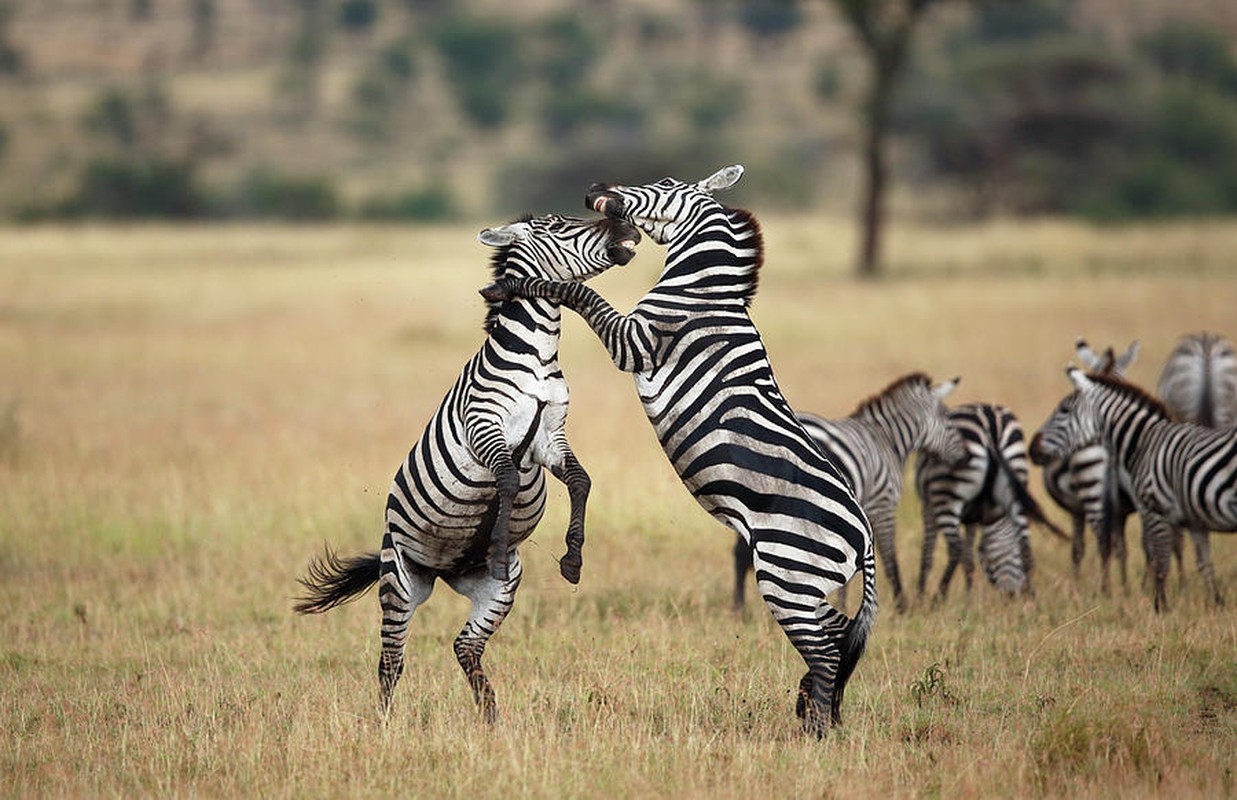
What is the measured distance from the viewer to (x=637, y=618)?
885cm

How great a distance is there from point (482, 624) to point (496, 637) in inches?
68.4

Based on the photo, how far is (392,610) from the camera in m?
6.80

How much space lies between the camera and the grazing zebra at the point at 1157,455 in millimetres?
8656

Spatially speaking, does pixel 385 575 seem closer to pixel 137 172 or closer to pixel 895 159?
pixel 137 172

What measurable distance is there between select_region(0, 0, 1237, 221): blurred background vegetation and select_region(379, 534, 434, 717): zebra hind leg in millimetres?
25894

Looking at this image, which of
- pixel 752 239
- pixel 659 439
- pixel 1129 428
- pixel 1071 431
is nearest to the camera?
pixel 659 439


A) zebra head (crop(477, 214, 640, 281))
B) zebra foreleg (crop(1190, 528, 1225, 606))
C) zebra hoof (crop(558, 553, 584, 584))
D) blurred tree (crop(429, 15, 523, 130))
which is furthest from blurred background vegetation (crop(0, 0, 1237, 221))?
zebra hoof (crop(558, 553, 584, 584))

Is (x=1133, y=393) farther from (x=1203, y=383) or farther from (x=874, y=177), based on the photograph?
(x=874, y=177)

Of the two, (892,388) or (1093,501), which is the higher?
(892,388)

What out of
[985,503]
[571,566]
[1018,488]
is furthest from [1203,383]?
[571,566]

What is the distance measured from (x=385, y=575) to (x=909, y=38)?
86.7 feet

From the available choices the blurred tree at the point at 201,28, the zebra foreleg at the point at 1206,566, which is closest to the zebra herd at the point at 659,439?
the zebra foreleg at the point at 1206,566

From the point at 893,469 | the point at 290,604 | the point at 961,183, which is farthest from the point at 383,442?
the point at 961,183

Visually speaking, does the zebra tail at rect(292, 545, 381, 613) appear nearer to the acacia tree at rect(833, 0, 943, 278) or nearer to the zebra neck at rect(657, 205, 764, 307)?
the zebra neck at rect(657, 205, 764, 307)
